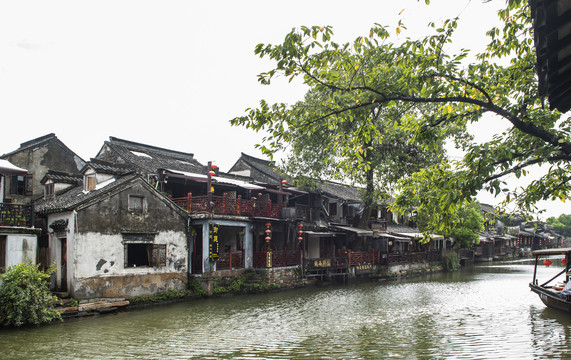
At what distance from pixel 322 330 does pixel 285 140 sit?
746 cm

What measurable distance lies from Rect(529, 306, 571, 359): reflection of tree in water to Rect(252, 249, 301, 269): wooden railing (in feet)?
40.2

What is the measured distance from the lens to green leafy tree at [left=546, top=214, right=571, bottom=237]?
8362 centimetres

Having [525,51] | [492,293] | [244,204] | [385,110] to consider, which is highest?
[385,110]

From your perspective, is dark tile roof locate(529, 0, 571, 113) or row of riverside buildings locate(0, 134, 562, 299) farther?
row of riverside buildings locate(0, 134, 562, 299)

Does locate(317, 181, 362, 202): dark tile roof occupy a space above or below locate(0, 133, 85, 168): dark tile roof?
below

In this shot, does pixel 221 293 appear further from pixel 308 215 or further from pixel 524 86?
pixel 524 86

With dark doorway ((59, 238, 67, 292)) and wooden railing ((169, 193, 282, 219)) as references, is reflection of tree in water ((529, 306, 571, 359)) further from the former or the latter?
dark doorway ((59, 238, 67, 292))

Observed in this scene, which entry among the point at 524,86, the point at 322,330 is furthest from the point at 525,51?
the point at 322,330

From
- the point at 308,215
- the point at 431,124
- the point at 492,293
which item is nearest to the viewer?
the point at 431,124

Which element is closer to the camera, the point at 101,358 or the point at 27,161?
the point at 101,358

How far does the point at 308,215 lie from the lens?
1175 inches

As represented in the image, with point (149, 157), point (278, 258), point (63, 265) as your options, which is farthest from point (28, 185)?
point (278, 258)

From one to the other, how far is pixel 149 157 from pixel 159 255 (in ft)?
28.1

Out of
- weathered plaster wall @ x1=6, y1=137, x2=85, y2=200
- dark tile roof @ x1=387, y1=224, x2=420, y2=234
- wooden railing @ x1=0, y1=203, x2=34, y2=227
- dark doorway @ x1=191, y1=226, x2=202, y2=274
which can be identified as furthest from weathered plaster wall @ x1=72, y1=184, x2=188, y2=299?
dark tile roof @ x1=387, y1=224, x2=420, y2=234
